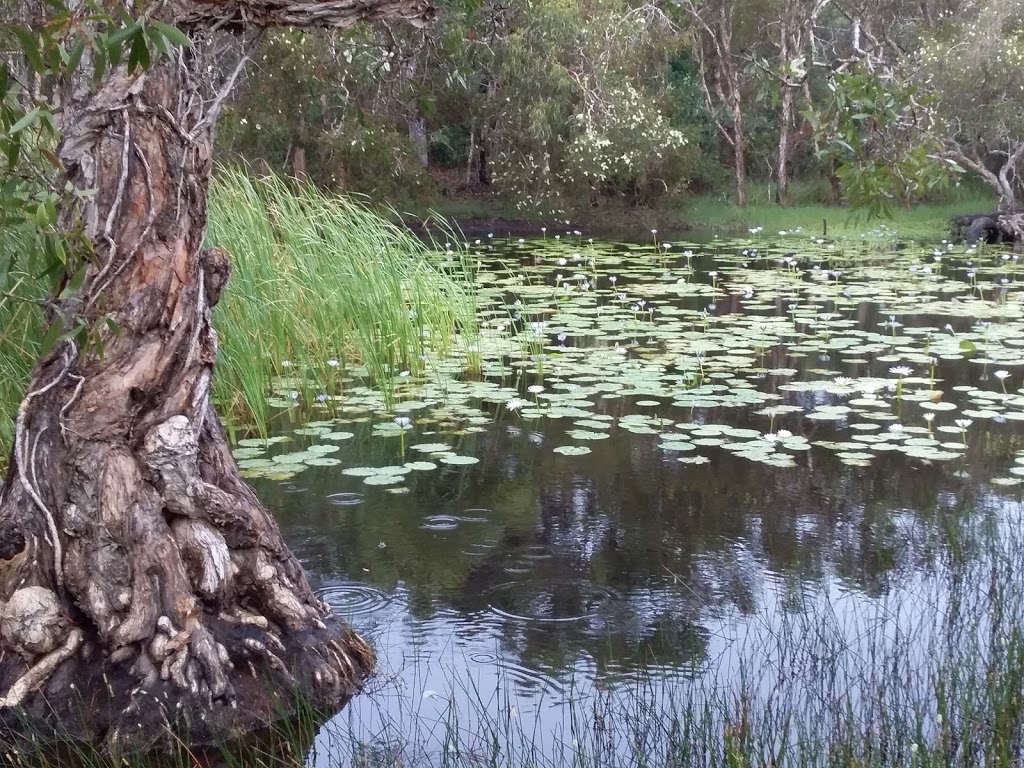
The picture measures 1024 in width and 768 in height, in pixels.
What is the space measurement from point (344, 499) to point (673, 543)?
1233 mm

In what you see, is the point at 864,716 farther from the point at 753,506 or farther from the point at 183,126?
the point at 183,126

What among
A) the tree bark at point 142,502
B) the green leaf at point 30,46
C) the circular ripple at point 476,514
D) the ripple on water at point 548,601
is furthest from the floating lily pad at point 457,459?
the green leaf at point 30,46

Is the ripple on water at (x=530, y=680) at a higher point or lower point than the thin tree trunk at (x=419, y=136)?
lower

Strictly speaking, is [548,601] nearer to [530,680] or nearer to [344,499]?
[530,680]

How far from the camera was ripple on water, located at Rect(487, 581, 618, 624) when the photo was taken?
3145 mm

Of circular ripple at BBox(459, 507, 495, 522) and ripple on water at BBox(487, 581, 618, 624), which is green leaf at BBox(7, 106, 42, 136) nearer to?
ripple on water at BBox(487, 581, 618, 624)

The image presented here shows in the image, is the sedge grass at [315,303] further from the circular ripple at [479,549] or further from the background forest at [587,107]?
the background forest at [587,107]

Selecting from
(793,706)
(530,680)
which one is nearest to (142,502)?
(530,680)

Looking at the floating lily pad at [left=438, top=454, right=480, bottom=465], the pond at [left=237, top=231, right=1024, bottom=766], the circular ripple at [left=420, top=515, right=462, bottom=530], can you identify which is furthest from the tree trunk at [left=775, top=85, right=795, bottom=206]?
the circular ripple at [left=420, top=515, right=462, bottom=530]

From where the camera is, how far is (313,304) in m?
5.95

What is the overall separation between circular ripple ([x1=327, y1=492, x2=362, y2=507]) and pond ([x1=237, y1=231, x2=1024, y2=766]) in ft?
0.07

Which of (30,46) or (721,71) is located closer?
(30,46)

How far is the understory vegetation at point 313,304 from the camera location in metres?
5.11

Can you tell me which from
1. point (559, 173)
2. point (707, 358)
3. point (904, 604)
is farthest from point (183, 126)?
point (559, 173)
